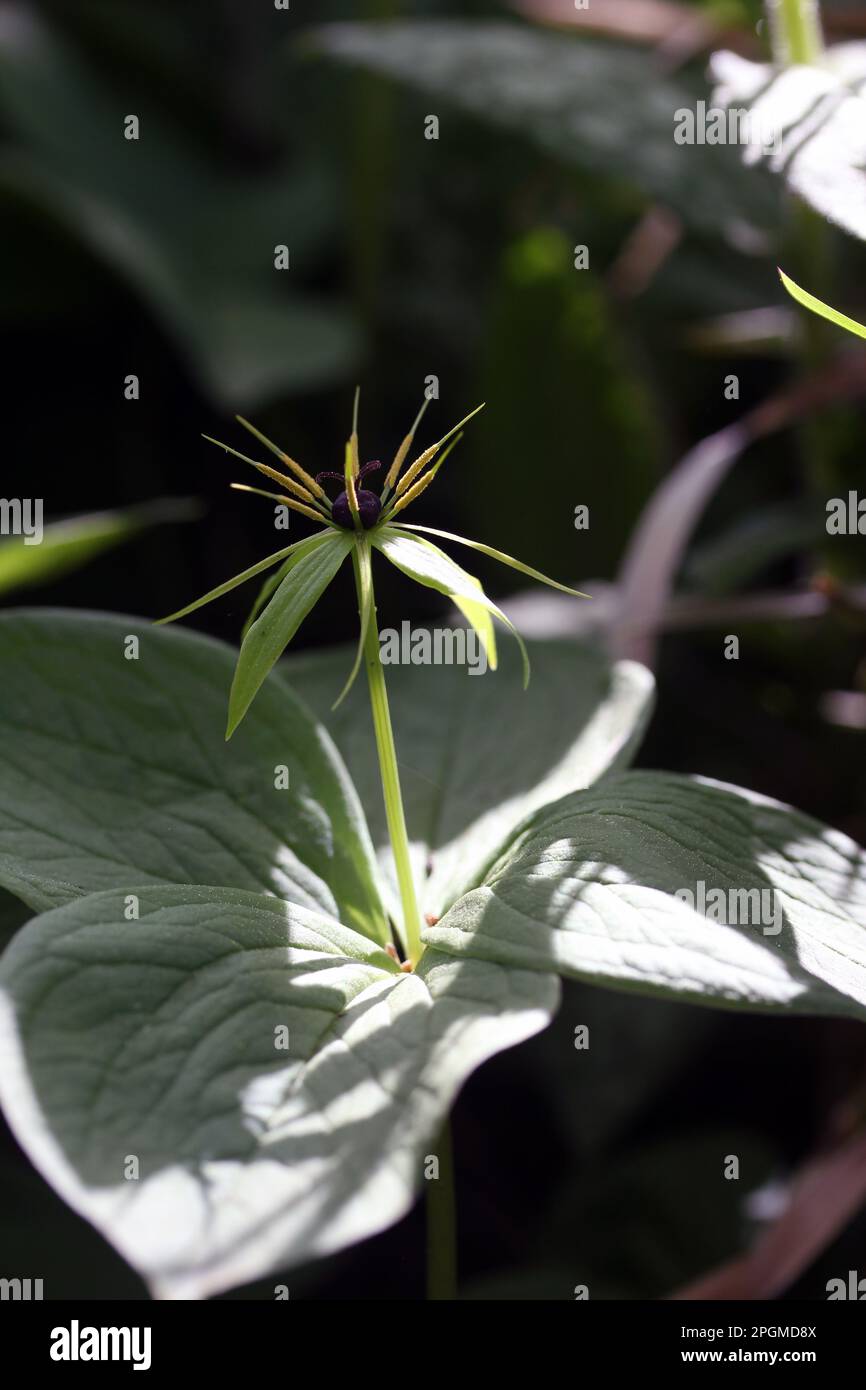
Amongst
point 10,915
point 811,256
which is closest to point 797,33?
point 811,256

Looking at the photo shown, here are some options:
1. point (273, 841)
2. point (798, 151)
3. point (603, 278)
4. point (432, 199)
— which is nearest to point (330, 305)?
point (432, 199)

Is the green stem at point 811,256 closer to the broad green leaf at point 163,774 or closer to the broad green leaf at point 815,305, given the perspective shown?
the broad green leaf at point 815,305

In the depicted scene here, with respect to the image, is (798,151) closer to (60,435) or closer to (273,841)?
(273,841)

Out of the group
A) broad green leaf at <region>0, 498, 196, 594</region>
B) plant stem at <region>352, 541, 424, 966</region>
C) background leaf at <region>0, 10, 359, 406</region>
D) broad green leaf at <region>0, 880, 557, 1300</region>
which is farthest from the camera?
background leaf at <region>0, 10, 359, 406</region>

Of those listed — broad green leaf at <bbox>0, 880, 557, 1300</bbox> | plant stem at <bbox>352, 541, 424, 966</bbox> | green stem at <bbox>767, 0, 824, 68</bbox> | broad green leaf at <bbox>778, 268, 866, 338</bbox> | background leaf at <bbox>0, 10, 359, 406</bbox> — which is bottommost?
broad green leaf at <bbox>0, 880, 557, 1300</bbox>

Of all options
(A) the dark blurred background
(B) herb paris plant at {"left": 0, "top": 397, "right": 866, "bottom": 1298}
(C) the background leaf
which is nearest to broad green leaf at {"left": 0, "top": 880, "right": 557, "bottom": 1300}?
(B) herb paris plant at {"left": 0, "top": 397, "right": 866, "bottom": 1298}

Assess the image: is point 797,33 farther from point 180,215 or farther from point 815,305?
point 180,215

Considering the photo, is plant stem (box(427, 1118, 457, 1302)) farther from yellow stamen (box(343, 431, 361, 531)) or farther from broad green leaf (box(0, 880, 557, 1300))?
yellow stamen (box(343, 431, 361, 531))
